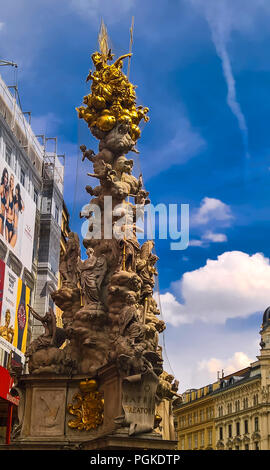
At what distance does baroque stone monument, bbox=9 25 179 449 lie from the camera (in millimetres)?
14773

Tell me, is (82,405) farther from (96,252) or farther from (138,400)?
(96,252)

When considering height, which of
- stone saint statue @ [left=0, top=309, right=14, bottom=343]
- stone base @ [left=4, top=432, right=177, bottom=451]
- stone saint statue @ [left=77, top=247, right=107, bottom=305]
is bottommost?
stone base @ [left=4, top=432, right=177, bottom=451]

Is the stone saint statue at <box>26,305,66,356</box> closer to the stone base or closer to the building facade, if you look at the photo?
the stone base

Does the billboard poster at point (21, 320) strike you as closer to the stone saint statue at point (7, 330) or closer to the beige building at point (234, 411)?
the stone saint statue at point (7, 330)

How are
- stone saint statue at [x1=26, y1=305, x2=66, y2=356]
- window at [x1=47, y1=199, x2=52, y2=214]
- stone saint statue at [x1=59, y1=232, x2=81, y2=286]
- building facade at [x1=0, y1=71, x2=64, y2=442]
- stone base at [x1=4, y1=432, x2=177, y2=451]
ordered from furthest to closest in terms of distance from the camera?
window at [x1=47, y1=199, x2=52, y2=214] < building facade at [x1=0, y1=71, x2=64, y2=442] < stone saint statue at [x1=59, y1=232, x2=81, y2=286] < stone saint statue at [x1=26, y1=305, x2=66, y2=356] < stone base at [x1=4, y1=432, x2=177, y2=451]

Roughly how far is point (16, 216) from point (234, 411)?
118ft

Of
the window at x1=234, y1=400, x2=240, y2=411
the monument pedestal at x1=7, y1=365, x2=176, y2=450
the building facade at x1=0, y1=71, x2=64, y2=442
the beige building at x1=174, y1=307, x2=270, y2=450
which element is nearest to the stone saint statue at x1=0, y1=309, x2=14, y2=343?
the building facade at x1=0, y1=71, x2=64, y2=442

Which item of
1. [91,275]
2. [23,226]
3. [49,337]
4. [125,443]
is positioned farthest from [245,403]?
[125,443]

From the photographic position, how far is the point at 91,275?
1716 centimetres

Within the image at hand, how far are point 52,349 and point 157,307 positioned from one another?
4.75m

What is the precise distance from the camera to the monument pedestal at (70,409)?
48.8 ft

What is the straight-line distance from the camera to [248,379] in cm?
6731

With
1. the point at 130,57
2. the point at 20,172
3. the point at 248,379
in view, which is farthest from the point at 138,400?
the point at 248,379

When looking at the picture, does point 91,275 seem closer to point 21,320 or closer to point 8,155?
point 21,320
